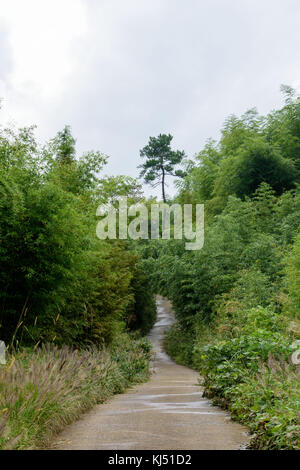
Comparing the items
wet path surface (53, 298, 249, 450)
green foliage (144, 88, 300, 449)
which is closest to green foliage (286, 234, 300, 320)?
green foliage (144, 88, 300, 449)

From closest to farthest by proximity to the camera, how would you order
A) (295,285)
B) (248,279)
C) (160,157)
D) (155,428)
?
1. (155,428)
2. (295,285)
3. (248,279)
4. (160,157)

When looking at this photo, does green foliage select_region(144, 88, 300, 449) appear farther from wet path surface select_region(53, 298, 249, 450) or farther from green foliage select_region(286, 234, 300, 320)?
wet path surface select_region(53, 298, 249, 450)

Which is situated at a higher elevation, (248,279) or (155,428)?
(248,279)

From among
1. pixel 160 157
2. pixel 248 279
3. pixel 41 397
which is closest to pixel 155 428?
pixel 41 397

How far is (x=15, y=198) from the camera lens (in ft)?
25.3

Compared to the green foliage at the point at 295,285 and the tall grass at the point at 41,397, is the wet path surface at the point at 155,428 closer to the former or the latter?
the tall grass at the point at 41,397

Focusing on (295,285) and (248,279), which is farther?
(248,279)

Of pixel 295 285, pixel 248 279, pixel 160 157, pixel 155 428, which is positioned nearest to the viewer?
pixel 155 428

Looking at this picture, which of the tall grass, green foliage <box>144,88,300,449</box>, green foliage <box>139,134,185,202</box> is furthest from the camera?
green foliage <box>139,134,185,202</box>

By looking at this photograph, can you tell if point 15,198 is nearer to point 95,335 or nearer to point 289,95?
point 95,335

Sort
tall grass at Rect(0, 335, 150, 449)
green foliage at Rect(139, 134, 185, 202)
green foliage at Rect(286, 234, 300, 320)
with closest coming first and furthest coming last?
tall grass at Rect(0, 335, 150, 449)
green foliage at Rect(286, 234, 300, 320)
green foliage at Rect(139, 134, 185, 202)

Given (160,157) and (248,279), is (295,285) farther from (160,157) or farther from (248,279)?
(160,157)

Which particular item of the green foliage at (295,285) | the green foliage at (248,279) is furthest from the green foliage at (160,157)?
the green foliage at (295,285)

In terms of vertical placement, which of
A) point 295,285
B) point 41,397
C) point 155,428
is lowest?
Result: point 155,428
